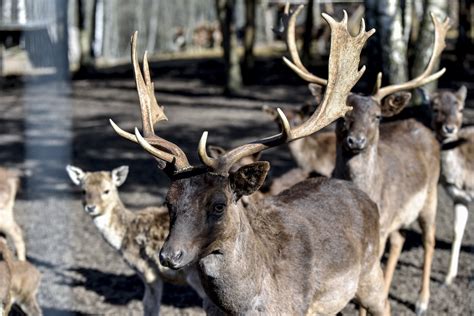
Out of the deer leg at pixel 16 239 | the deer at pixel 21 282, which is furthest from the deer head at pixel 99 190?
the deer leg at pixel 16 239

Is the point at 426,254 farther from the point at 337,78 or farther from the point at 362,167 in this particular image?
the point at 337,78

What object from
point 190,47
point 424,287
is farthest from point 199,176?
point 190,47

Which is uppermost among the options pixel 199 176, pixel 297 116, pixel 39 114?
pixel 199 176

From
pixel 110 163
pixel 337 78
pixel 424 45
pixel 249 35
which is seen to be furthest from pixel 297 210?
pixel 249 35

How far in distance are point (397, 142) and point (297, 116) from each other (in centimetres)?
275

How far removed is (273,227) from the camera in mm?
4980

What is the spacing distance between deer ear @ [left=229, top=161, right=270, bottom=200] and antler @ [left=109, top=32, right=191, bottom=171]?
263mm

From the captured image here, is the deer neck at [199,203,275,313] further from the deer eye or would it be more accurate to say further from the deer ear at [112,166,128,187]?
the deer ear at [112,166,128,187]

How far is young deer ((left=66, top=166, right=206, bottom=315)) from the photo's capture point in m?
6.76

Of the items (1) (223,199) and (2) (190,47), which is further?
(2) (190,47)

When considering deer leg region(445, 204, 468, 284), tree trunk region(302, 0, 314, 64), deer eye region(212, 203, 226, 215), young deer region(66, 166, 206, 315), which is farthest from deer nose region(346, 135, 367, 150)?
tree trunk region(302, 0, 314, 64)

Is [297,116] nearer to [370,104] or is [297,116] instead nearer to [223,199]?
[370,104]

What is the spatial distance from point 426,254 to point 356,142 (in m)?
1.60

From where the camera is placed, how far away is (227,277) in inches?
176
